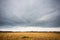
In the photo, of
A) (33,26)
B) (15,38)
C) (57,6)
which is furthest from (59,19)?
(15,38)

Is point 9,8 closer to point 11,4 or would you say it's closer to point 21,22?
point 11,4

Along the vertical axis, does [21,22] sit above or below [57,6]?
below

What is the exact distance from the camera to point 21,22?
73cm

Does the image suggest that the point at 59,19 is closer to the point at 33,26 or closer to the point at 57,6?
the point at 57,6

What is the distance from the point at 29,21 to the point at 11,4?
19 cm

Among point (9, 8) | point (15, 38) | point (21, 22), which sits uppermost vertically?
point (9, 8)

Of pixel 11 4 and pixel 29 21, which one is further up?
pixel 11 4

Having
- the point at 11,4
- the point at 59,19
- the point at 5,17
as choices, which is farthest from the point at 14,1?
the point at 59,19

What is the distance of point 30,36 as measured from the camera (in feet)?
2.21

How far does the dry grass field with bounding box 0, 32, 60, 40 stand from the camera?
26.1 inches

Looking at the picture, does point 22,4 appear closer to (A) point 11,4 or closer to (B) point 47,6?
(A) point 11,4

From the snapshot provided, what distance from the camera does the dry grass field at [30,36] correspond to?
66cm

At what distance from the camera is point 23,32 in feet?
2.32

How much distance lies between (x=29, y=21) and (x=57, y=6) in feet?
0.77
